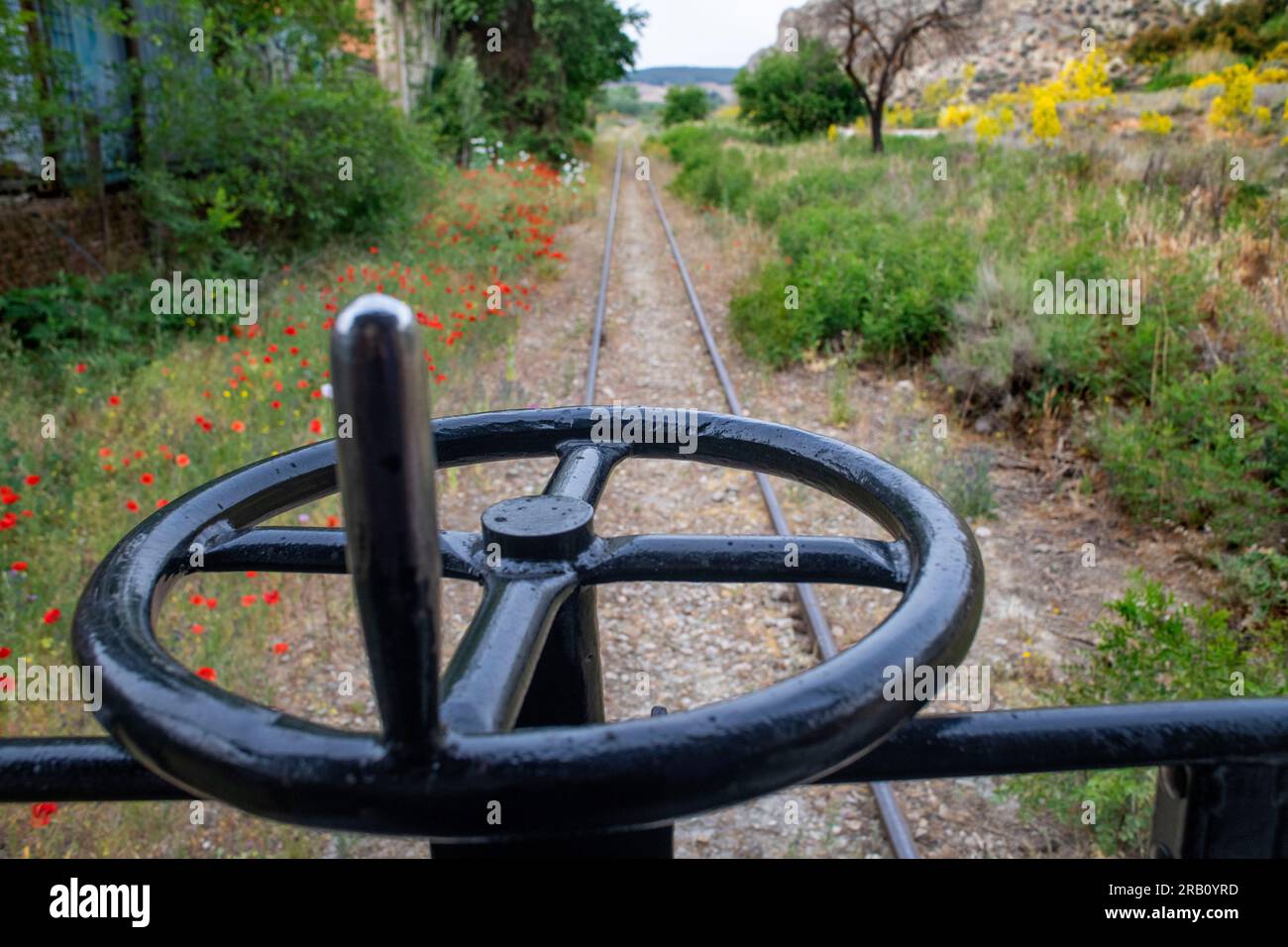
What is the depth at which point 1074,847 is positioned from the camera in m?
3.23

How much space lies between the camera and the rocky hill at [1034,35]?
3888cm

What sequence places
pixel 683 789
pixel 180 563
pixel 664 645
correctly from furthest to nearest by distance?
pixel 664 645, pixel 180 563, pixel 683 789

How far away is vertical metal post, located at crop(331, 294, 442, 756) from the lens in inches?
19.8

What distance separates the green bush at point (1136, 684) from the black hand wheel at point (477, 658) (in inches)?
104

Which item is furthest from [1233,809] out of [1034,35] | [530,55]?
[1034,35]

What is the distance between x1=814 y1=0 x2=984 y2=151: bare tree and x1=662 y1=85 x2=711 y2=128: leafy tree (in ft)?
95.2

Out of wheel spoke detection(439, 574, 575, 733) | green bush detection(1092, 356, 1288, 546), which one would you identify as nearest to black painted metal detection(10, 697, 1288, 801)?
wheel spoke detection(439, 574, 575, 733)

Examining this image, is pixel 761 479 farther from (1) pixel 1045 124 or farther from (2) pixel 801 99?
(2) pixel 801 99

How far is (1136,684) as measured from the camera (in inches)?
143

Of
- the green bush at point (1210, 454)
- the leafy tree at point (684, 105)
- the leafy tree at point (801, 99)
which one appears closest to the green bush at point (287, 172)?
the green bush at point (1210, 454)

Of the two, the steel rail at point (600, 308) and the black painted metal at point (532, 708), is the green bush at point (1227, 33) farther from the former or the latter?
the black painted metal at point (532, 708)
